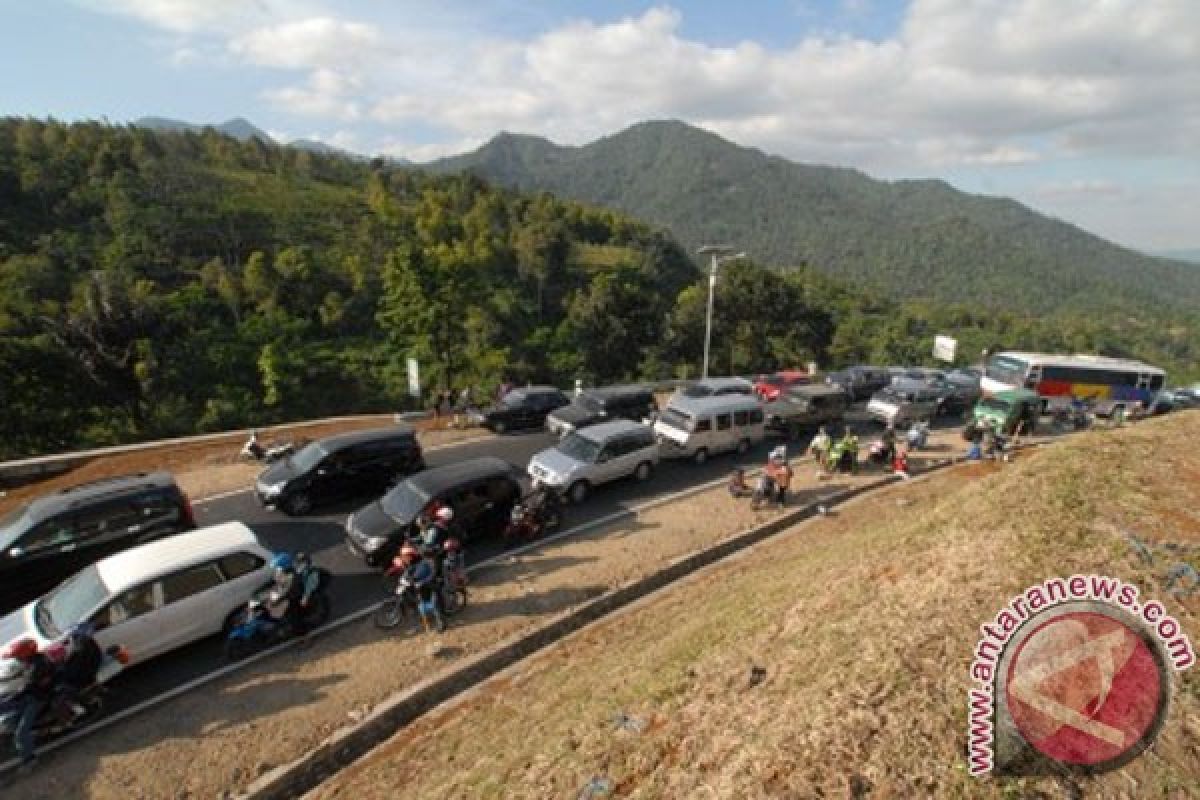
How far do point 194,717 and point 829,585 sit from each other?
9238 millimetres

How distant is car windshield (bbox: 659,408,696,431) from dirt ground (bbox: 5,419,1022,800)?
6.35 m

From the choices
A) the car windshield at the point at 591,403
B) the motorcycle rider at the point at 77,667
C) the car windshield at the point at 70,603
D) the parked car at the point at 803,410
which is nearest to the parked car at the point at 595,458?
the car windshield at the point at 591,403

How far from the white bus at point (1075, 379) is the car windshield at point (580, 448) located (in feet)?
67.6

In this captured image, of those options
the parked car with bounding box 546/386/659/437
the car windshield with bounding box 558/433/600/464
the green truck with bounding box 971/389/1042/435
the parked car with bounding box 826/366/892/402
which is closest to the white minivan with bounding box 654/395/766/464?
the parked car with bounding box 546/386/659/437

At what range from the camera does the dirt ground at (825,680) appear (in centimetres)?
559

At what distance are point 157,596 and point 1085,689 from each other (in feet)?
38.3

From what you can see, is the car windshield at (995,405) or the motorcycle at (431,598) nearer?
the motorcycle at (431,598)

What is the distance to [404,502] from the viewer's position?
12836 mm

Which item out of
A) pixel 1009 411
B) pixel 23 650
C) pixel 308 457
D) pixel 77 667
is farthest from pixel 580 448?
pixel 1009 411

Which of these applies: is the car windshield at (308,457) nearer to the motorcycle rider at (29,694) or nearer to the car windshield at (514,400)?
the motorcycle rider at (29,694)

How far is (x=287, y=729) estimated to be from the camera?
325 inches

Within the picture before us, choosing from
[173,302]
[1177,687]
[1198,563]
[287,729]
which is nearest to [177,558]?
[287,729]

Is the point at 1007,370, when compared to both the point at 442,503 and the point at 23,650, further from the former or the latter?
the point at 23,650

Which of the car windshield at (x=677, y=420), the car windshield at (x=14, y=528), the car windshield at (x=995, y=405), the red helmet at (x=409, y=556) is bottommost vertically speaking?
the car windshield at (x=995, y=405)
